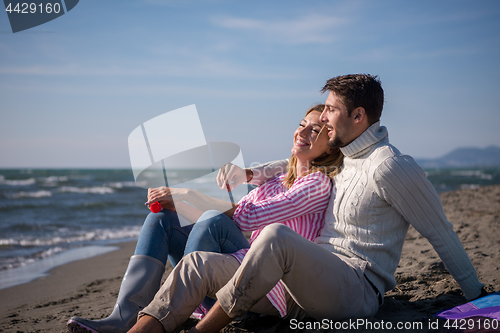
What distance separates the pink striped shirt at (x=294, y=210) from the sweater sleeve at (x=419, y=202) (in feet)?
1.14

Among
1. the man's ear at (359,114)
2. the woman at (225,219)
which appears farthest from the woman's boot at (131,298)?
the man's ear at (359,114)

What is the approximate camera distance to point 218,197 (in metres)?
2.35

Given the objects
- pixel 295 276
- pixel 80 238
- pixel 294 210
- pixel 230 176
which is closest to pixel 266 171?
pixel 230 176

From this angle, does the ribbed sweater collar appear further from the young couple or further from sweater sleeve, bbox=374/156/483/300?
sweater sleeve, bbox=374/156/483/300

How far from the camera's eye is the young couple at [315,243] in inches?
60.6

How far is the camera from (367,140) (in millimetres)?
1865

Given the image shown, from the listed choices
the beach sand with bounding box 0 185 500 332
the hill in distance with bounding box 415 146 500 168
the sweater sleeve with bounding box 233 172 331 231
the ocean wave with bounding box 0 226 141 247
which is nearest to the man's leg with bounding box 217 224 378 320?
the beach sand with bounding box 0 185 500 332

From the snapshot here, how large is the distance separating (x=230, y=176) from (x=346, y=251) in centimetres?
91

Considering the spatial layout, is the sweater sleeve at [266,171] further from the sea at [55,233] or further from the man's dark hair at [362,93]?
the man's dark hair at [362,93]

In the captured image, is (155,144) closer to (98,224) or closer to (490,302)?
(490,302)

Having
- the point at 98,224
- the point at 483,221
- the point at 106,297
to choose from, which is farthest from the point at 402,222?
the point at 98,224

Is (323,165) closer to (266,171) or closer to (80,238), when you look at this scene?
(266,171)

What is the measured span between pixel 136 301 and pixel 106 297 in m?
1.51

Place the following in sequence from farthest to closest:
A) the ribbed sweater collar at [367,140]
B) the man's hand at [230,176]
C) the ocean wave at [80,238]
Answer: the ocean wave at [80,238] < the man's hand at [230,176] < the ribbed sweater collar at [367,140]
